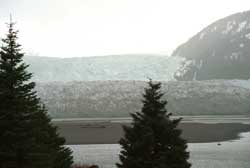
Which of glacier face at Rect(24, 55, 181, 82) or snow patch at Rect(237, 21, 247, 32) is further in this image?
snow patch at Rect(237, 21, 247, 32)

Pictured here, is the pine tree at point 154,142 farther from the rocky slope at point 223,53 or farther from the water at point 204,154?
the rocky slope at point 223,53

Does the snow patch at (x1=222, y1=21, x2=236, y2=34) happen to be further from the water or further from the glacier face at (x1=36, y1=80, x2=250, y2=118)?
the water

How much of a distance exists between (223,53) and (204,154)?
12189cm

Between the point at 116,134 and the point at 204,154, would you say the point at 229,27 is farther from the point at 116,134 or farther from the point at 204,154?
the point at 204,154

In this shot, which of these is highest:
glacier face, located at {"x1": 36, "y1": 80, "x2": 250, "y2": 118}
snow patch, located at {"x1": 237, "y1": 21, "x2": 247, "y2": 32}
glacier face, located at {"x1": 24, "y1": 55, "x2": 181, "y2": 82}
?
snow patch, located at {"x1": 237, "y1": 21, "x2": 247, "y2": 32}

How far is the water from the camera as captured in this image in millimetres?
26267

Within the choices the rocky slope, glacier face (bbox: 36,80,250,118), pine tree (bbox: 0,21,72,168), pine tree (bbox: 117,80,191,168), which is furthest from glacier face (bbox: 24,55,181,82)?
pine tree (bbox: 0,21,72,168)

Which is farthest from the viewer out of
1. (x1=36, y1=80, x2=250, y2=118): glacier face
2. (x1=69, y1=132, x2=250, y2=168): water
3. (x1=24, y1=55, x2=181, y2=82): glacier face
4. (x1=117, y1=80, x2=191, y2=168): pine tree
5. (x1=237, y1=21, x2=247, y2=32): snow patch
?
(x1=237, y1=21, x2=247, y2=32): snow patch

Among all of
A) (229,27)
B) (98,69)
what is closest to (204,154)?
(98,69)

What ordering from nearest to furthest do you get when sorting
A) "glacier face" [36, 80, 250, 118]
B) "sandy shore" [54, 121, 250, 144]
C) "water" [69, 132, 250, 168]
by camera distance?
"water" [69, 132, 250, 168] < "sandy shore" [54, 121, 250, 144] < "glacier face" [36, 80, 250, 118]

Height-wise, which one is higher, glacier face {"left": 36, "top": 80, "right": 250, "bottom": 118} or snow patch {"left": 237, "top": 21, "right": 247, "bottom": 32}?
snow patch {"left": 237, "top": 21, "right": 247, "bottom": 32}

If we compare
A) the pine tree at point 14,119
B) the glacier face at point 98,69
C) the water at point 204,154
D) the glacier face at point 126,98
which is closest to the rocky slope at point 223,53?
the glacier face at point 98,69

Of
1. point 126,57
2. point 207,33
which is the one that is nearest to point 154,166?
point 126,57

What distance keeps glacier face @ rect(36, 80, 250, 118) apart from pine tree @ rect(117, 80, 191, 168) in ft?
225
